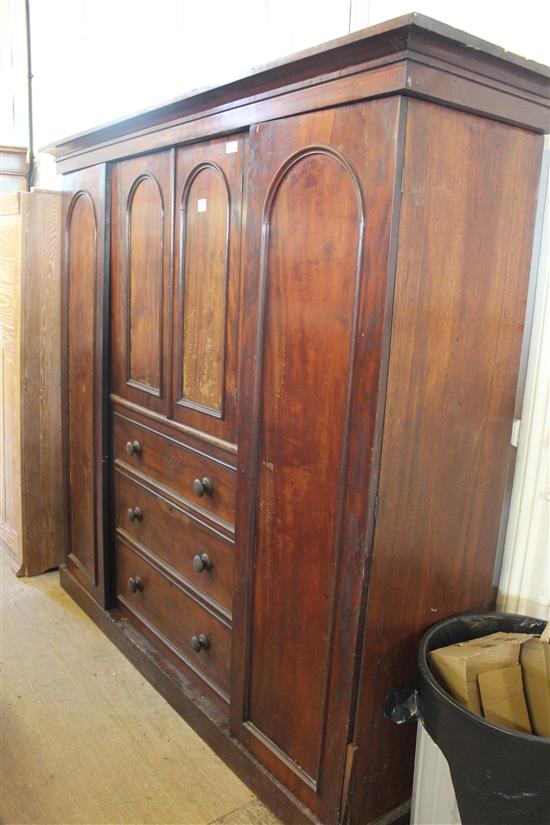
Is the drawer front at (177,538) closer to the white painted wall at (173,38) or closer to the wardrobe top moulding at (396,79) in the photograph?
the wardrobe top moulding at (396,79)

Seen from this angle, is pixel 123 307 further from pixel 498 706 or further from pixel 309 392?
pixel 498 706

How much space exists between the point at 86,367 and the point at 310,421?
4.41 feet

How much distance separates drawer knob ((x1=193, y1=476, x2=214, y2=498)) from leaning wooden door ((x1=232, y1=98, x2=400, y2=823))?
211 mm

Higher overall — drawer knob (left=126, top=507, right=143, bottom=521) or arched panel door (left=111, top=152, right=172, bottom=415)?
arched panel door (left=111, top=152, right=172, bottom=415)

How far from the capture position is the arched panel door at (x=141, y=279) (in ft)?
6.45

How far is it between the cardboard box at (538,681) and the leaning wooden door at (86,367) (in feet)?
5.32

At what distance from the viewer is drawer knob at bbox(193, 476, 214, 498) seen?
6.01ft

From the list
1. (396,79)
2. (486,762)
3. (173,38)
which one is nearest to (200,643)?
(486,762)

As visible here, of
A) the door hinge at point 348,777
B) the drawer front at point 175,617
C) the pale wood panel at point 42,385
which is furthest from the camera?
the pale wood panel at point 42,385

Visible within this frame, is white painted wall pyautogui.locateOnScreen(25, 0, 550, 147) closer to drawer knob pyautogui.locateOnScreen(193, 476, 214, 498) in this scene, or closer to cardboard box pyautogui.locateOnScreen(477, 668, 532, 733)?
drawer knob pyautogui.locateOnScreen(193, 476, 214, 498)

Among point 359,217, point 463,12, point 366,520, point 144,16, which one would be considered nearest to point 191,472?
point 366,520

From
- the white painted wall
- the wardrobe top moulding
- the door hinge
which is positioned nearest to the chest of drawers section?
the door hinge

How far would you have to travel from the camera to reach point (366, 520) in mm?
1309

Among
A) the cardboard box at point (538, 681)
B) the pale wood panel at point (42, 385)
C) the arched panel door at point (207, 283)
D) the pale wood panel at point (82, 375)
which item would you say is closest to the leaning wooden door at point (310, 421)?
the arched panel door at point (207, 283)
